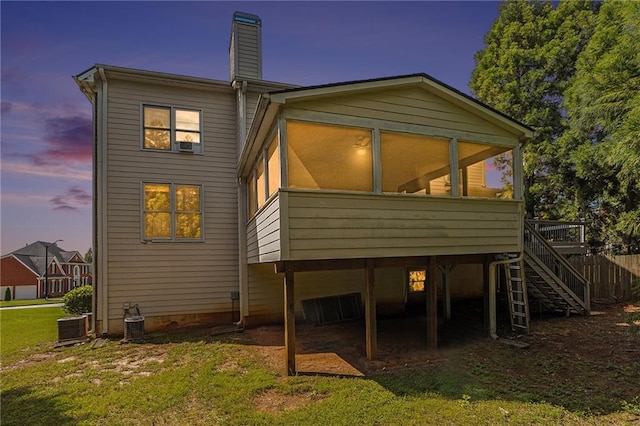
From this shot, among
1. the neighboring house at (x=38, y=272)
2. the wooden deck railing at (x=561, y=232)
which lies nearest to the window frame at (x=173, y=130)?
the wooden deck railing at (x=561, y=232)

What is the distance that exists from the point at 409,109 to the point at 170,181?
672cm

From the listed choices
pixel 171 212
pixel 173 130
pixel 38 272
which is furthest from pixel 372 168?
pixel 38 272

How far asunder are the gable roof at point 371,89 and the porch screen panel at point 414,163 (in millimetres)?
885

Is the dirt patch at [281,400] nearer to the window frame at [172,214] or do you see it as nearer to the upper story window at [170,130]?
the window frame at [172,214]

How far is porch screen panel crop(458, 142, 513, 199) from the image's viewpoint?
733cm

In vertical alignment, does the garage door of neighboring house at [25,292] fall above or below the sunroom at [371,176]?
below

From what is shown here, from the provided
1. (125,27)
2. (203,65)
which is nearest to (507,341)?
(203,65)

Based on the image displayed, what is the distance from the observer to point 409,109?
6371mm

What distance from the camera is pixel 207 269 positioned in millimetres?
9383

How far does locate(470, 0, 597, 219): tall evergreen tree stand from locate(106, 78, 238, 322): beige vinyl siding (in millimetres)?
14478

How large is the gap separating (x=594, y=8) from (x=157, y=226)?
21946 millimetres

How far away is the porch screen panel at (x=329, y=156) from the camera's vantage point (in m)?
5.82

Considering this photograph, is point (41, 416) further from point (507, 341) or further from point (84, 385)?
point (507, 341)

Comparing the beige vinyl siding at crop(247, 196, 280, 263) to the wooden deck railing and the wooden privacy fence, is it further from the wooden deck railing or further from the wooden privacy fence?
the wooden privacy fence
